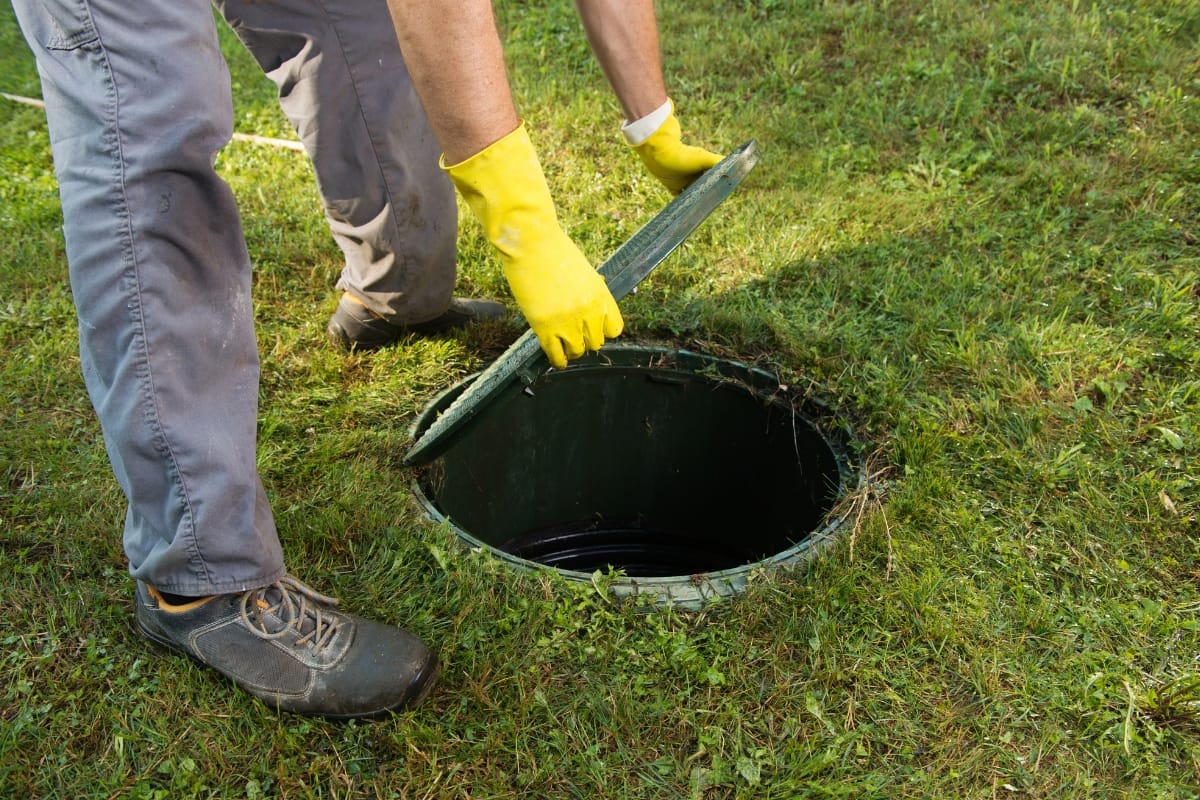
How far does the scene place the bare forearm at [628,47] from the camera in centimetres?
229

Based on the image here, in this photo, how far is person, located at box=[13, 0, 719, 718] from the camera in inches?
61.9

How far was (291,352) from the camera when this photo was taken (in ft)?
9.09

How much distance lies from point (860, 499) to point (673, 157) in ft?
3.13

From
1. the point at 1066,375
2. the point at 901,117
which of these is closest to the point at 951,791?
the point at 1066,375

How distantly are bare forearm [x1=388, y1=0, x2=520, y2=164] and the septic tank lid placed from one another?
21.2 inches

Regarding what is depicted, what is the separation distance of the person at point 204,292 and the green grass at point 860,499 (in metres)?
0.13

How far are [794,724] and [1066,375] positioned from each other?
130 centimetres

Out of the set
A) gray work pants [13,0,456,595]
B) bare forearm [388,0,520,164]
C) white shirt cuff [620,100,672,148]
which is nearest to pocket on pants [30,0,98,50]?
gray work pants [13,0,456,595]

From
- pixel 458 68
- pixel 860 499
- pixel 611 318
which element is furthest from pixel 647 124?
pixel 860 499

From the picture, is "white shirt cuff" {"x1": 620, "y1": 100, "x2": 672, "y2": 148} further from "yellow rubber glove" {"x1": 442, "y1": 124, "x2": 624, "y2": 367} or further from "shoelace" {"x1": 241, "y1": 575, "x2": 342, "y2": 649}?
"shoelace" {"x1": 241, "y1": 575, "x2": 342, "y2": 649}

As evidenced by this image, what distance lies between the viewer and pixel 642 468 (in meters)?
3.03

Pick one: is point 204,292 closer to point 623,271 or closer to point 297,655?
point 297,655

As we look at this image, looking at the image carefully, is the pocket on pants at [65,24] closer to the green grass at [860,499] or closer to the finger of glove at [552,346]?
the finger of glove at [552,346]

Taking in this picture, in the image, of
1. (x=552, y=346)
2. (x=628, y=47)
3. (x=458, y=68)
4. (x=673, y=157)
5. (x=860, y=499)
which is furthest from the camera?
(x=673, y=157)
